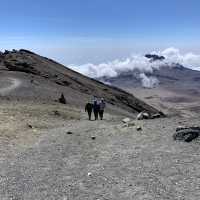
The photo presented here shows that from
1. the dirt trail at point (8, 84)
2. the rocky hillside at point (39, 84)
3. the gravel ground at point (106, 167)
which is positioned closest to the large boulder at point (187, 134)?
the gravel ground at point (106, 167)

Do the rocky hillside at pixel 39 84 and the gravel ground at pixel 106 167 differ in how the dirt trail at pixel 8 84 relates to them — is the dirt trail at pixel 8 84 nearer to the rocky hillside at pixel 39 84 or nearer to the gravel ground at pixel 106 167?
the rocky hillside at pixel 39 84

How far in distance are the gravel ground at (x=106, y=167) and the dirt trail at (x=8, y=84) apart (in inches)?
1423

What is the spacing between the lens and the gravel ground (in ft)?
67.3

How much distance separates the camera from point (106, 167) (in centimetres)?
2459

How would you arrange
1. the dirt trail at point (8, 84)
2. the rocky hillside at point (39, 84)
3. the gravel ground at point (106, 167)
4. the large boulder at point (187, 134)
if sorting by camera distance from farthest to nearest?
the rocky hillside at point (39, 84)
the dirt trail at point (8, 84)
the large boulder at point (187, 134)
the gravel ground at point (106, 167)

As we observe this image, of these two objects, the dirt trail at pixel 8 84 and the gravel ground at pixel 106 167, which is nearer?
the gravel ground at pixel 106 167

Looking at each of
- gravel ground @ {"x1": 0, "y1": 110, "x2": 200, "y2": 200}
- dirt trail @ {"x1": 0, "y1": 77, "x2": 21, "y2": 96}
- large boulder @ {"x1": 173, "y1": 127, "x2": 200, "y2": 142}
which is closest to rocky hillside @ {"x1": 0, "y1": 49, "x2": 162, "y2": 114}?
dirt trail @ {"x1": 0, "y1": 77, "x2": 21, "y2": 96}

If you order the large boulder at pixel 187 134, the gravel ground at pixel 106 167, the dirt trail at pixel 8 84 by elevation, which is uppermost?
the dirt trail at pixel 8 84

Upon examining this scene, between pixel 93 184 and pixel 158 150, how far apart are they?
6.80 meters

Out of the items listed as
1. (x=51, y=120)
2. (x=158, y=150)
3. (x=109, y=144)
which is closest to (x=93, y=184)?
(x=158, y=150)

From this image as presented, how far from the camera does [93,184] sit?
855 inches

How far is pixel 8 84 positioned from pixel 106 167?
5539 cm

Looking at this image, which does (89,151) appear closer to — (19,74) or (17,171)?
(17,171)

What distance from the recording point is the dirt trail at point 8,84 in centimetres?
6951
